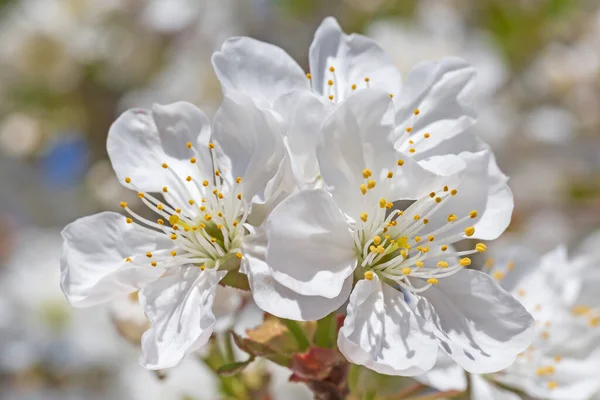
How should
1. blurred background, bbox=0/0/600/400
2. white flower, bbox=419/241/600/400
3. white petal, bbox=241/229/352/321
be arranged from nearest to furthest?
white petal, bbox=241/229/352/321, white flower, bbox=419/241/600/400, blurred background, bbox=0/0/600/400

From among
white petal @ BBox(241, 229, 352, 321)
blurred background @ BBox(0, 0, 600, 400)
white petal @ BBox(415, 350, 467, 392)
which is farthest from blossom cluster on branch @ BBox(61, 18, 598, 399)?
blurred background @ BBox(0, 0, 600, 400)

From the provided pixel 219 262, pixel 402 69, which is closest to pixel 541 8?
pixel 402 69

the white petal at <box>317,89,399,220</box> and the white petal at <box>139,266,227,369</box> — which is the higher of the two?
the white petal at <box>317,89,399,220</box>

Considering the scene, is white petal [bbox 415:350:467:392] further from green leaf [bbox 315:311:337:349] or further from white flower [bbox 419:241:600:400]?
green leaf [bbox 315:311:337:349]

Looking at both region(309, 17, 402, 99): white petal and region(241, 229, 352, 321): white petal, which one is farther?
region(309, 17, 402, 99): white petal

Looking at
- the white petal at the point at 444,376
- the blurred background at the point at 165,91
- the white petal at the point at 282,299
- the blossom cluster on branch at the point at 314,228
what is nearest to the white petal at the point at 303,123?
the blossom cluster on branch at the point at 314,228

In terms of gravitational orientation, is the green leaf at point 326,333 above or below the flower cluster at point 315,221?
below

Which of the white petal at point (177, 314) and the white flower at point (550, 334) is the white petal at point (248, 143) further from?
the white flower at point (550, 334)
